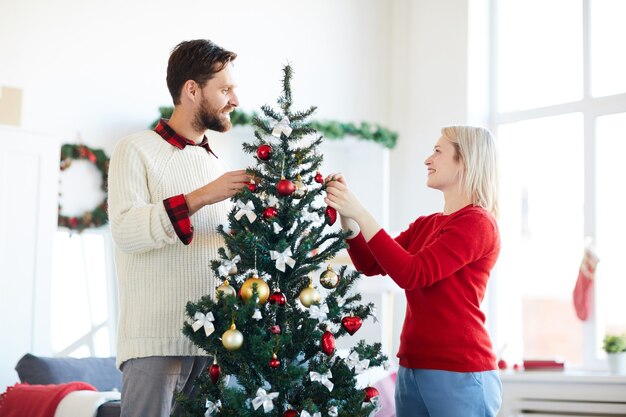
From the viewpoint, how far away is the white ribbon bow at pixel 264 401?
1972 millimetres

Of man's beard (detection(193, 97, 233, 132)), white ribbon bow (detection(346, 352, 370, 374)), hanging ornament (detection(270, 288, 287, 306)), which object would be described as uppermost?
man's beard (detection(193, 97, 233, 132))

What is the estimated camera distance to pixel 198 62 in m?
2.37

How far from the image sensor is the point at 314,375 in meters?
2.04

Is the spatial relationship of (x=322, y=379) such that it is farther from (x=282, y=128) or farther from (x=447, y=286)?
(x=282, y=128)

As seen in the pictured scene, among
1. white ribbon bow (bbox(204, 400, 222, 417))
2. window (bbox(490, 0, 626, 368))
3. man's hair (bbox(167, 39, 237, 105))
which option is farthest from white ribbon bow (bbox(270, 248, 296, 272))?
window (bbox(490, 0, 626, 368))

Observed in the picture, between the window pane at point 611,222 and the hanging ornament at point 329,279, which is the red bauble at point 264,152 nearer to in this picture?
the hanging ornament at point 329,279

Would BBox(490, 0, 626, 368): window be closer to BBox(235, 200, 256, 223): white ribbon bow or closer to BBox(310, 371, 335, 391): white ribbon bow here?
BBox(310, 371, 335, 391): white ribbon bow

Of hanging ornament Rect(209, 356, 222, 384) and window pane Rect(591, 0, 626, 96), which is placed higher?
window pane Rect(591, 0, 626, 96)

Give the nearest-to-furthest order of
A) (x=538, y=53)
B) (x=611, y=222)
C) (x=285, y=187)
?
(x=285, y=187) → (x=611, y=222) → (x=538, y=53)

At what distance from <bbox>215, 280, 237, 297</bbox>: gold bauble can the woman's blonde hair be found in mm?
754

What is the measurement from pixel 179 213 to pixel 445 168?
2.62 ft

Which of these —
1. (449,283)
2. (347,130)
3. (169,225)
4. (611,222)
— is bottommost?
(449,283)

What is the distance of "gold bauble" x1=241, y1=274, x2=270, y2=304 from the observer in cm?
203

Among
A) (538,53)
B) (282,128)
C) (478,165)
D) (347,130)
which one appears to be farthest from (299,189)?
(538,53)
